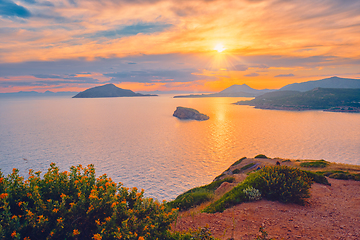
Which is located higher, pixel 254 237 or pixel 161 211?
pixel 161 211

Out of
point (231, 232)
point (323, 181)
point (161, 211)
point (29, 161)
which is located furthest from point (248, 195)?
point (29, 161)

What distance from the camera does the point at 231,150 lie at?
61.8 metres

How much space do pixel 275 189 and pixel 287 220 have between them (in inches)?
119

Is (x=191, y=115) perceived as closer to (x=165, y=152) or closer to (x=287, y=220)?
(x=165, y=152)

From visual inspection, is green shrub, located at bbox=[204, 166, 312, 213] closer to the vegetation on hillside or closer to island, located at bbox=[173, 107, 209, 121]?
the vegetation on hillside

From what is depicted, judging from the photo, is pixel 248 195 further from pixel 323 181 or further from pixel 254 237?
pixel 323 181

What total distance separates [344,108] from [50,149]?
255327 mm

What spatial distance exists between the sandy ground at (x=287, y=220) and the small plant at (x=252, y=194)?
380mm

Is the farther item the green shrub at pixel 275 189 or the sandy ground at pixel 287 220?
the green shrub at pixel 275 189

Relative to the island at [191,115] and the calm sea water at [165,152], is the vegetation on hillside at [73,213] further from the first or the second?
the island at [191,115]

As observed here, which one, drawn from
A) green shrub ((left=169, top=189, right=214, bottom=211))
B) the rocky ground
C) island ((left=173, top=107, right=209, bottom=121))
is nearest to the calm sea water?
green shrub ((left=169, top=189, right=214, bottom=211))

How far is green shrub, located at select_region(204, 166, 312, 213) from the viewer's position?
38.8 ft

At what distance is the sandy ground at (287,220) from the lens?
27.7 ft

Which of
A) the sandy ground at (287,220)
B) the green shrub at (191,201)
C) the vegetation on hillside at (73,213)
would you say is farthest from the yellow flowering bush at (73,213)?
the green shrub at (191,201)
